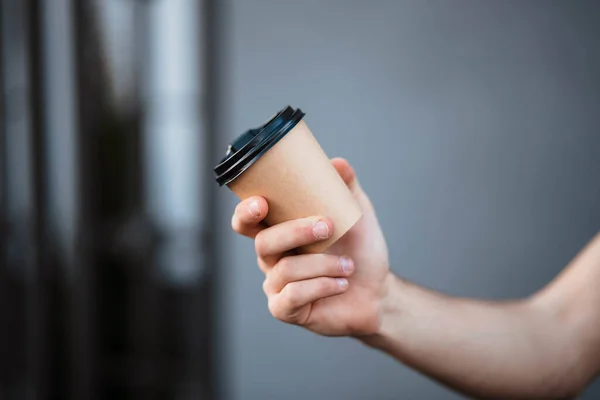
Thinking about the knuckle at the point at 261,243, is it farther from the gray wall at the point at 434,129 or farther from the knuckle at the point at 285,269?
the gray wall at the point at 434,129

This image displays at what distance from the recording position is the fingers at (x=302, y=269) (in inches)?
30.5

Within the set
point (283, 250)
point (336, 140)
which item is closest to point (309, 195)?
point (283, 250)

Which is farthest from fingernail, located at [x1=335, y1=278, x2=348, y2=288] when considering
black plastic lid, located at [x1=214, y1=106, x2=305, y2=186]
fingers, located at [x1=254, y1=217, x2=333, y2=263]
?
black plastic lid, located at [x1=214, y1=106, x2=305, y2=186]

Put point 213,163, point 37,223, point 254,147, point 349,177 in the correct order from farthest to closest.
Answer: point 213,163 < point 37,223 < point 349,177 < point 254,147

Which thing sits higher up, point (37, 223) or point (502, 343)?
point (37, 223)

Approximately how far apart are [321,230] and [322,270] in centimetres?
9

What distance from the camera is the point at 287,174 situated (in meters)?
0.72

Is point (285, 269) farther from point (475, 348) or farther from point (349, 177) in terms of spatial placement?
point (475, 348)

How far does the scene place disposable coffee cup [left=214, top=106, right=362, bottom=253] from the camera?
70 centimetres

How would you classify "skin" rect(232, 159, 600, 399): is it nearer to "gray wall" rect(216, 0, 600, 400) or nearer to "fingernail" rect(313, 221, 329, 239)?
"fingernail" rect(313, 221, 329, 239)

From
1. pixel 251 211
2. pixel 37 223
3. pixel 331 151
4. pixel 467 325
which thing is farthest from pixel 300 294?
pixel 331 151

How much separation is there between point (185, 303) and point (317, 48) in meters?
1.47

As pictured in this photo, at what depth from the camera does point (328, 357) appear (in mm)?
2691

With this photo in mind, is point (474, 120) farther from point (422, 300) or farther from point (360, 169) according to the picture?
point (422, 300)
